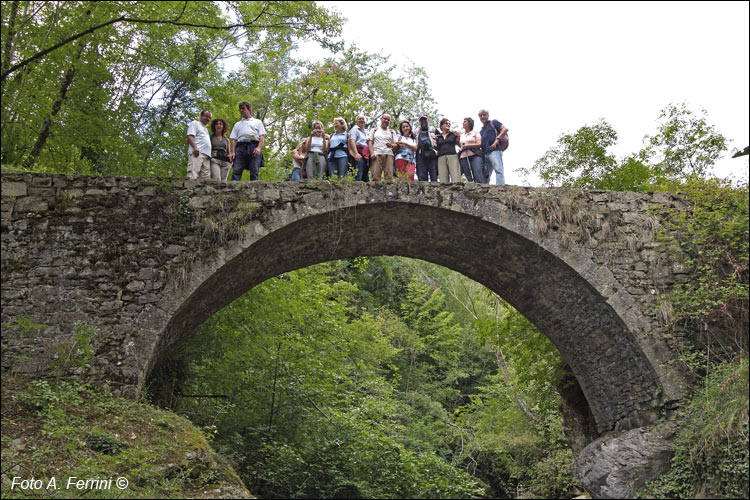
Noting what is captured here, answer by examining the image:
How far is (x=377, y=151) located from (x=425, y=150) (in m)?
0.72

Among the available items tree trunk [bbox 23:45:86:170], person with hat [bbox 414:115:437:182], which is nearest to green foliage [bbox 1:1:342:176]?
tree trunk [bbox 23:45:86:170]

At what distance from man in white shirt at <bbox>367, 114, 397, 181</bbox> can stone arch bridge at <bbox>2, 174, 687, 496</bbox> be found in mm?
840

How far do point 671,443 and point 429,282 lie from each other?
15.4 m

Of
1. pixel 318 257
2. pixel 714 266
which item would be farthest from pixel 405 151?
pixel 714 266

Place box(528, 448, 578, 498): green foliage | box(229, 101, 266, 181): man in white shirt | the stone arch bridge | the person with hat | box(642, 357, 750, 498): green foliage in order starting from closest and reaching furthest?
box(642, 357, 750, 498): green foliage → the stone arch bridge → box(229, 101, 266, 181): man in white shirt → the person with hat → box(528, 448, 578, 498): green foliage

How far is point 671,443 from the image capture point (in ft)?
22.8

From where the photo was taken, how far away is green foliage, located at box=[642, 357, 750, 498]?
246 inches

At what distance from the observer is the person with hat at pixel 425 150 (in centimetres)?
840

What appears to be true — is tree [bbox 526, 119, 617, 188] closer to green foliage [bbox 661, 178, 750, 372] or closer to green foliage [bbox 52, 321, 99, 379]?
green foliage [bbox 661, 178, 750, 372]

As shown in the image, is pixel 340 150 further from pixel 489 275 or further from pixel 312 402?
pixel 312 402

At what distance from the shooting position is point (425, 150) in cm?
841

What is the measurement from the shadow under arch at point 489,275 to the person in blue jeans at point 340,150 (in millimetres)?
872

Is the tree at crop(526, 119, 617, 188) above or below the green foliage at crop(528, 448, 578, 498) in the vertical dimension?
above

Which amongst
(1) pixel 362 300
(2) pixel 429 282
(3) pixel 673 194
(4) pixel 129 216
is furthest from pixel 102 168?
(2) pixel 429 282
